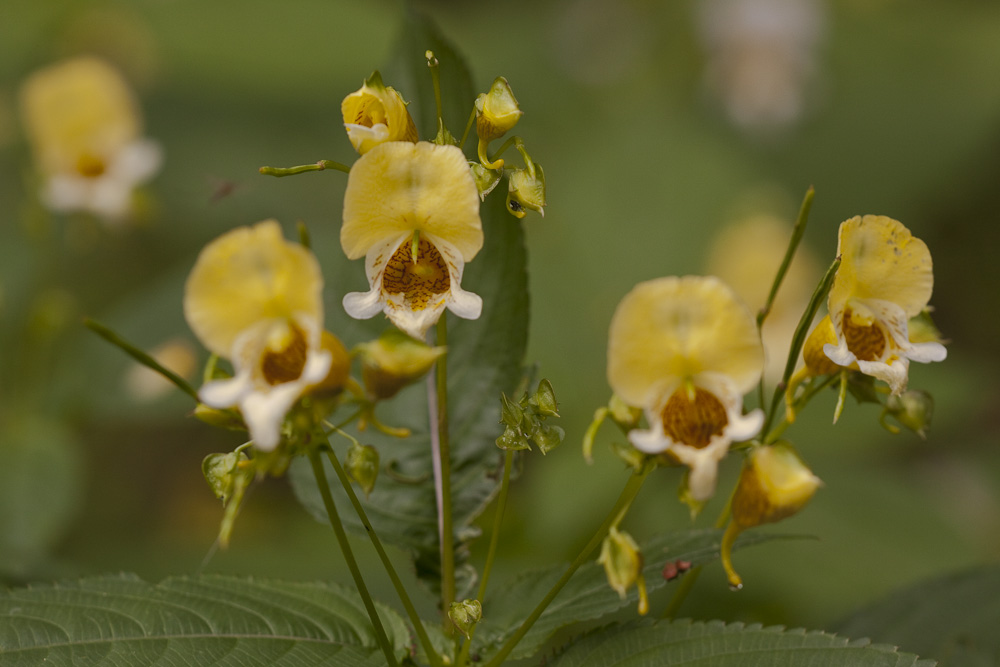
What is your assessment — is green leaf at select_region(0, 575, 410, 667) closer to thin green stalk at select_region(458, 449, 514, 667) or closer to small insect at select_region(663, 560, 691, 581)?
thin green stalk at select_region(458, 449, 514, 667)

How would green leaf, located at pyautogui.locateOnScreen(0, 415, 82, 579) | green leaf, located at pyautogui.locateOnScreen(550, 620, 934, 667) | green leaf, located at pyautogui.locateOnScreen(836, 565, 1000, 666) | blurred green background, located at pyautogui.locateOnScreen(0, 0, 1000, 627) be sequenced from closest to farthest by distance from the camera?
1. green leaf, located at pyautogui.locateOnScreen(550, 620, 934, 667)
2. green leaf, located at pyautogui.locateOnScreen(836, 565, 1000, 666)
3. green leaf, located at pyautogui.locateOnScreen(0, 415, 82, 579)
4. blurred green background, located at pyautogui.locateOnScreen(0, 0, 1000, 627)

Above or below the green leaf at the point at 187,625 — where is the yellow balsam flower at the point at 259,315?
above

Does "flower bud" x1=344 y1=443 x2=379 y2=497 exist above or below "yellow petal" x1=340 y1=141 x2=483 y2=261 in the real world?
below

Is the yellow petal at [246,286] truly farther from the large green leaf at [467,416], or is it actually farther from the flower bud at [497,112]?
the large green leaf at [467,416]

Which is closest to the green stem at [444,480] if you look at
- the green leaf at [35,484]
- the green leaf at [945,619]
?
the green leaf at [945,619]

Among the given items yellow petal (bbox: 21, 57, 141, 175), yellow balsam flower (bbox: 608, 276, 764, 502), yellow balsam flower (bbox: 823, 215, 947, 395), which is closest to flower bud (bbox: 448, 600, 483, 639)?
yellow balsam flower (bbox: 608, 276, 764, 502)

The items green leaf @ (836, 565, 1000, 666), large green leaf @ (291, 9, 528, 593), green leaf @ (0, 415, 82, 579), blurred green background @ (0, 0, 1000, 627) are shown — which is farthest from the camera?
blurred green background @ (0, 0, 1000, 627)

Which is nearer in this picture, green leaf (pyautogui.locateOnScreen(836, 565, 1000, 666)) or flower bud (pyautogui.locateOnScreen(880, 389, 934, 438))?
flower bud (pyautogui.locateOnScreen(880, 389, 934, 438))
